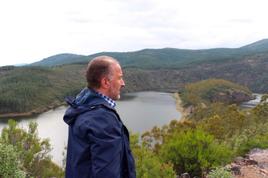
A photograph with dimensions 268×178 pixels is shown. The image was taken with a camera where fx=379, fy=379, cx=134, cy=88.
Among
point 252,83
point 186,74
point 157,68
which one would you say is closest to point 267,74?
point 252,83

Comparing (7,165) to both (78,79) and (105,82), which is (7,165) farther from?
(78,79)

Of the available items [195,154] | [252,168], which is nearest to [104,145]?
[252,168]

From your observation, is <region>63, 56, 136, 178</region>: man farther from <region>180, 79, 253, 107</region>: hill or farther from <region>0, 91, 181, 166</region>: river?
<region>180, 79, 253, 107</region>: hill

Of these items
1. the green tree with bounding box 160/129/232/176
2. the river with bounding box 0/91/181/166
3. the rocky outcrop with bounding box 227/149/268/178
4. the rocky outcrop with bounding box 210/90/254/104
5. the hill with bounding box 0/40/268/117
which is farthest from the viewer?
the rocky outcrop with bounding box 210/90/254/104

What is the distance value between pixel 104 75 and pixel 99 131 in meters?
0.42

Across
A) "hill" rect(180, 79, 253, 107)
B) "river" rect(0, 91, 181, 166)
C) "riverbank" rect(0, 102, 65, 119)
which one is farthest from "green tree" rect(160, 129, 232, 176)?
"hill" rect(180, 79, 253, 107)

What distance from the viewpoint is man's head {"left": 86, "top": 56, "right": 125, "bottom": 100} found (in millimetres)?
2547

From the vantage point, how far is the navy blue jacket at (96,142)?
230 centimetres

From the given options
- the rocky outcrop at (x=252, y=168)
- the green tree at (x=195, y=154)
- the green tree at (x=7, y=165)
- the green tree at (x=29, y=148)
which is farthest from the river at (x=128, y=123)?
the green tree at (x=7, y=165)

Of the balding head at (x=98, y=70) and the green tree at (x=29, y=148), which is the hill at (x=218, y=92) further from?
the balding head at (x=98, y=70)

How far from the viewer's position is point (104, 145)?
7.50 ft

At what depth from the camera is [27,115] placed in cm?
7025

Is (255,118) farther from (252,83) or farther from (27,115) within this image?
(252,83)

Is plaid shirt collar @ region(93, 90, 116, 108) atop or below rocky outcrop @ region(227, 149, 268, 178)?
atop
